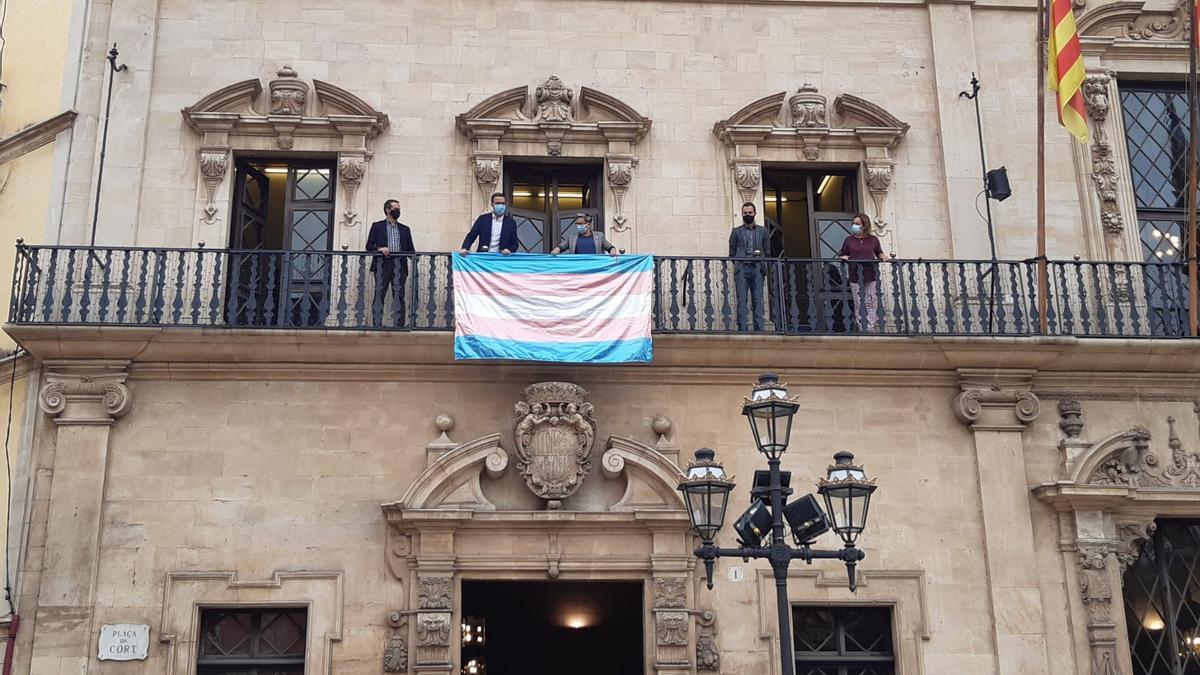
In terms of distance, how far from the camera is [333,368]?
44.1ft

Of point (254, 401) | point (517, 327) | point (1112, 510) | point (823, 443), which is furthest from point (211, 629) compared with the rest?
point (1112, 510)

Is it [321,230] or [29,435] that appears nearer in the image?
[29,435]

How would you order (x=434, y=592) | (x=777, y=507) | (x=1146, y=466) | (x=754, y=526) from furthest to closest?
(x=1146, y=466) < (x=434, y=592) < (x=754, y=526) < (x=777, y=507)

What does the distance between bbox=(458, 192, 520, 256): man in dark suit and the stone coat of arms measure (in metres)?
1.67

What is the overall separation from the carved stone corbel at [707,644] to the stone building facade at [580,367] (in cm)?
5

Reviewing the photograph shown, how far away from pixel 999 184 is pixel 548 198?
202 inches

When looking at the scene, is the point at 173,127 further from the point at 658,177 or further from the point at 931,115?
the point at 931,115

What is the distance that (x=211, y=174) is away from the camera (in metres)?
14.4

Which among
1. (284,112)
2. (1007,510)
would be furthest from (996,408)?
(284,112)

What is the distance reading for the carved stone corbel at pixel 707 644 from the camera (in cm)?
1264

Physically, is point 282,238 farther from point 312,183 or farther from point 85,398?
point 85,398

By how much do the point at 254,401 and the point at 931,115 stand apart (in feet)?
27.7

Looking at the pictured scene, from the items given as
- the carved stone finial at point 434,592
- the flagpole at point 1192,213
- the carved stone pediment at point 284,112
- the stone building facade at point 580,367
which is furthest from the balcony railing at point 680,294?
the carved stone finial at point 434,592

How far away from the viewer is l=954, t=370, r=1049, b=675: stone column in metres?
12.9
